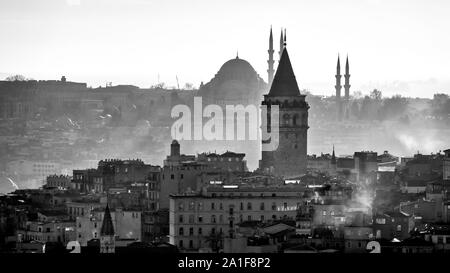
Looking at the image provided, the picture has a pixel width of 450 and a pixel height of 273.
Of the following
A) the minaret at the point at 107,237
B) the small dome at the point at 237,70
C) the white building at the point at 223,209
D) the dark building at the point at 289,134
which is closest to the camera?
the minaret at the point at 107,237

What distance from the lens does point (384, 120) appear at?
170 meters

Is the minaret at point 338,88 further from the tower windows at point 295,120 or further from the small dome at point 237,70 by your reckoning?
the tower windows at point 295,120

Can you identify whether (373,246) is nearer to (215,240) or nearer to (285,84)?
(215,240)

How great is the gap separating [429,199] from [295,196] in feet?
19.3

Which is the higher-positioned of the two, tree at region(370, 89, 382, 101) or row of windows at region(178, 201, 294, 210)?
tree at region(370, 89, 382, 101)

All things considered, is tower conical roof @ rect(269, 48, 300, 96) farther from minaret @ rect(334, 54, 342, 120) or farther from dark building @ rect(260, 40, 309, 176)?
minaret @ rect(334, 54, 342, 120)

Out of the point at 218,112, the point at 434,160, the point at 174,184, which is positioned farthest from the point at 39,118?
the point at 174,184

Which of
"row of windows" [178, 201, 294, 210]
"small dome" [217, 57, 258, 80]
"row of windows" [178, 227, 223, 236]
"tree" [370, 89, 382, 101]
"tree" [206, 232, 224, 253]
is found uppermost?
"small dome" [217, 57, 258, 80]

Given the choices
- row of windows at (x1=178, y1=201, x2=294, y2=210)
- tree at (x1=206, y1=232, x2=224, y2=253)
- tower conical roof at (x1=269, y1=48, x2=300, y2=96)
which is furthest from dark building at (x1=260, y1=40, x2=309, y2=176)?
tree at (x1=206, y1=232, x2=224, y2=253)

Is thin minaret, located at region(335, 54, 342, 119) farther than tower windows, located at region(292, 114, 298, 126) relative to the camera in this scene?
Yes

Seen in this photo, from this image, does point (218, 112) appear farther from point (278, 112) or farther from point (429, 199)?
point (429, 199)

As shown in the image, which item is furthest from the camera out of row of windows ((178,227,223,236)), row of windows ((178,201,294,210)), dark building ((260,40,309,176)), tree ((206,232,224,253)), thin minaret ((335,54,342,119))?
thin minaret ((335,54,342,119))

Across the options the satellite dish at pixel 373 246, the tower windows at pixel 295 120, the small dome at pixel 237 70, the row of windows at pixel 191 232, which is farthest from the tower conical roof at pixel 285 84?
the small dome at pixel 237 70

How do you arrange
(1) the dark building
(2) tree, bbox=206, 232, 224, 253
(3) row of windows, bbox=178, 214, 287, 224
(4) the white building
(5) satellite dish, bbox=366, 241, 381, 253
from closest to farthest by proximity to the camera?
(5) satellite dish, bbox=366, 241, 381, 253
(2) tree, bbox=206, 232, 224, 253
(4) the white building
(3) row of windows, bbox=178, 214, 287, 224
(1) the dark building
